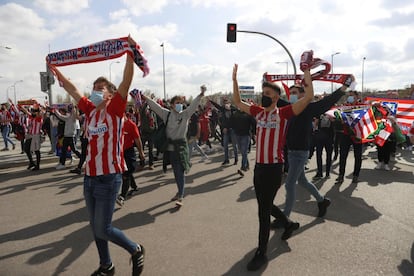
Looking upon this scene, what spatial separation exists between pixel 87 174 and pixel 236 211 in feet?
9.59

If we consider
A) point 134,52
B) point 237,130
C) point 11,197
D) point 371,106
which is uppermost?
point 134,52

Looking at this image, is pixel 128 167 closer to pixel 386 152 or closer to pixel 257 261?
pixel 257 261

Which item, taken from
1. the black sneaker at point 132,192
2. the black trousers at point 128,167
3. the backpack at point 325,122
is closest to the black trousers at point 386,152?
the backpack at point 325,122

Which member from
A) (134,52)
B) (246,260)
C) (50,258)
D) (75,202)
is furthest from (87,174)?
(75,202)

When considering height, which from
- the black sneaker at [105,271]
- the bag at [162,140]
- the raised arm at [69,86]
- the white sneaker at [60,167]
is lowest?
the white sneaker at [60,167]

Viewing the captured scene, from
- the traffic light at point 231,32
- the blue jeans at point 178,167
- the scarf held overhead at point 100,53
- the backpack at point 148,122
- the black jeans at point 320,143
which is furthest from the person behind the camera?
the traffic light at point 231,32

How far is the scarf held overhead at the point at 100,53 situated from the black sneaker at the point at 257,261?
220 cm

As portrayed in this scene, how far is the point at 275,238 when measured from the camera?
13.9 ft

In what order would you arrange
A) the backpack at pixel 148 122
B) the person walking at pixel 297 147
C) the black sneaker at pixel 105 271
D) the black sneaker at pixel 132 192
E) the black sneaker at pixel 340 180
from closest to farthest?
the black sneaker at pixel 105 271 → the person walking at pixel 297 147 → the black sneaker at pixel 132 192 → the black sneaker at pixel 340 180 → the backpack at pixel 148 122

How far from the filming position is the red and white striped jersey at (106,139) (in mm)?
3018

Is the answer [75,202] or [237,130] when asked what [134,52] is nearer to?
[75,202]

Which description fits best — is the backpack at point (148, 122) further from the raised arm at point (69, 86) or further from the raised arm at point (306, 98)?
the raised arm at point (306, 98)

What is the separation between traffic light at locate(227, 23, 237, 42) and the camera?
57.1 ft

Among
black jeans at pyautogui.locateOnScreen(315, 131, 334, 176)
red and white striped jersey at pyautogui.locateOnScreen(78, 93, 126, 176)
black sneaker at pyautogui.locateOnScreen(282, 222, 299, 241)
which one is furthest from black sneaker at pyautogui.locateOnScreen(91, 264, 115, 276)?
black jeans at pyautogui.locateOnScreen(315, 131, 334, 176)
